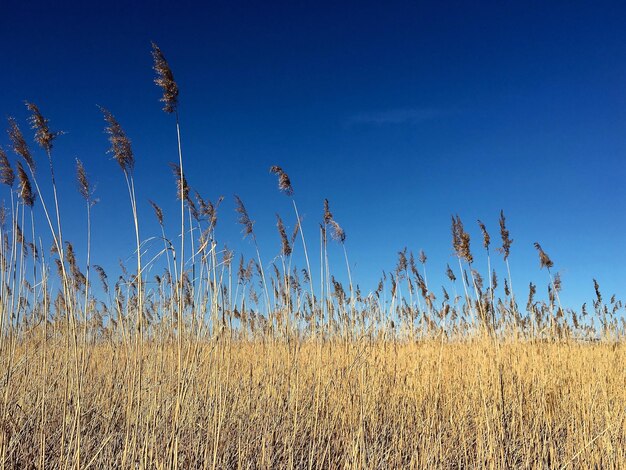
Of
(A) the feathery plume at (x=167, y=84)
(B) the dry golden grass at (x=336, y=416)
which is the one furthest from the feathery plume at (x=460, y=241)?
(A) the feathery plume at (x=167, y=84)

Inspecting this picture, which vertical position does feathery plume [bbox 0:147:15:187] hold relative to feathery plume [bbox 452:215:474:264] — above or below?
above

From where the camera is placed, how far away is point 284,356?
4734 mm

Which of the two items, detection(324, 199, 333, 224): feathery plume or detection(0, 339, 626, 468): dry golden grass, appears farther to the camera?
detection(324, 199, 333, 224): feathery plume

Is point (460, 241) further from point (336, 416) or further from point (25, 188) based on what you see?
point (25, 188)

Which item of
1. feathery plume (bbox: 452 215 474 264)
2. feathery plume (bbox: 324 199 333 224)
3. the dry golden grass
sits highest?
feathery plume (bbox: 324 199 333 224)

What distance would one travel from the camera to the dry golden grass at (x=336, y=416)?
312 centimetres

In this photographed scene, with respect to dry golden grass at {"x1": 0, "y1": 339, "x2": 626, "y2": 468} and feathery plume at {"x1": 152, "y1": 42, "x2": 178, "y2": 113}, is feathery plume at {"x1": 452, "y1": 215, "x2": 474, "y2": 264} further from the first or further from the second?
feathery plume at {"x1": 152, "y1": 42, "x2": 178, "y2": 113}

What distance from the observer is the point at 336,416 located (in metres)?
3.88

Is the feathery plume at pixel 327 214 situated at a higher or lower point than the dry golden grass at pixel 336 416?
higher

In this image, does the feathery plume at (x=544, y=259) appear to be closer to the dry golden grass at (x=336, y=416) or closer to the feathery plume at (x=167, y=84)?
the dry golden grass at (x=336, y=416)

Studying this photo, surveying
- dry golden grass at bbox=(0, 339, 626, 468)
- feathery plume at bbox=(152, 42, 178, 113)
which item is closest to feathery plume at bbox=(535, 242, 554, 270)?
dry golden grass at bbox=(0, 339, 626, 468)

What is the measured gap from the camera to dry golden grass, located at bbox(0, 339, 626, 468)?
3119mm

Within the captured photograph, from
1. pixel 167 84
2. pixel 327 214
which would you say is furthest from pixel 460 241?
pixel 167 84

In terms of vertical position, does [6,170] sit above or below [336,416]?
above
